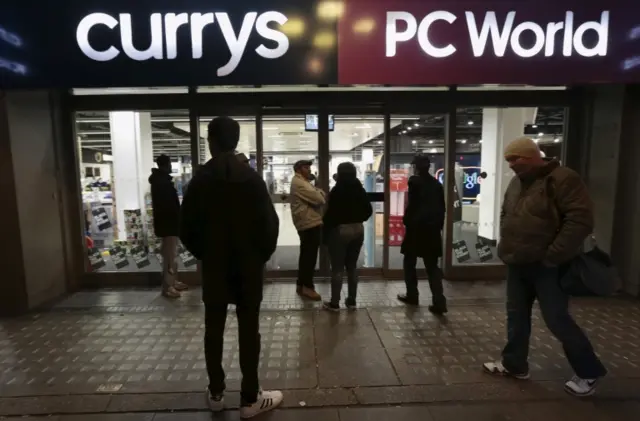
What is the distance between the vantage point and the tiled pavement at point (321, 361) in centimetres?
292

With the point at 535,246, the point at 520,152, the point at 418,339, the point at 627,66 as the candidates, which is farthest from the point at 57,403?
the point at 627,66

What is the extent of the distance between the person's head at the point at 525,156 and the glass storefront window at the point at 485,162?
3.08 m

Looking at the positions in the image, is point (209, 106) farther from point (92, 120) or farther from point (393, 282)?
point (393, 282)

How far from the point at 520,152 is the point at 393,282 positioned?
132 inches

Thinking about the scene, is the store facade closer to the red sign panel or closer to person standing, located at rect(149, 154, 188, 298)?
the red sign panel

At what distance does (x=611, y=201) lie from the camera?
5.25 metres

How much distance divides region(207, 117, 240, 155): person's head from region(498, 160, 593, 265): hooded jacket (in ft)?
6.79

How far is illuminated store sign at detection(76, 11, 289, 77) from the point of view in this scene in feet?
13.7

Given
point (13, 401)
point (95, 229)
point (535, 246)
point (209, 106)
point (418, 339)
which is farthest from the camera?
point (95, 229)

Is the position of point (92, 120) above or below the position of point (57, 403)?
above

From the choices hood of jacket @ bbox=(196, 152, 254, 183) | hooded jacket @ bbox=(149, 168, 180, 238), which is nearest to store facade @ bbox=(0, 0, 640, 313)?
hooded jacket @ bbox=(149, 168, 180, 238)

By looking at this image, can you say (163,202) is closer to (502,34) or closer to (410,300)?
(410,300)

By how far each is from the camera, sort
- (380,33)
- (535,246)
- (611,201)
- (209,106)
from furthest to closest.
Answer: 1. (209,106)
2. (611,201)
3. (380,33)
4. (535,246)

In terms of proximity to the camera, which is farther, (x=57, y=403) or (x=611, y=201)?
(x=611, y=201)
